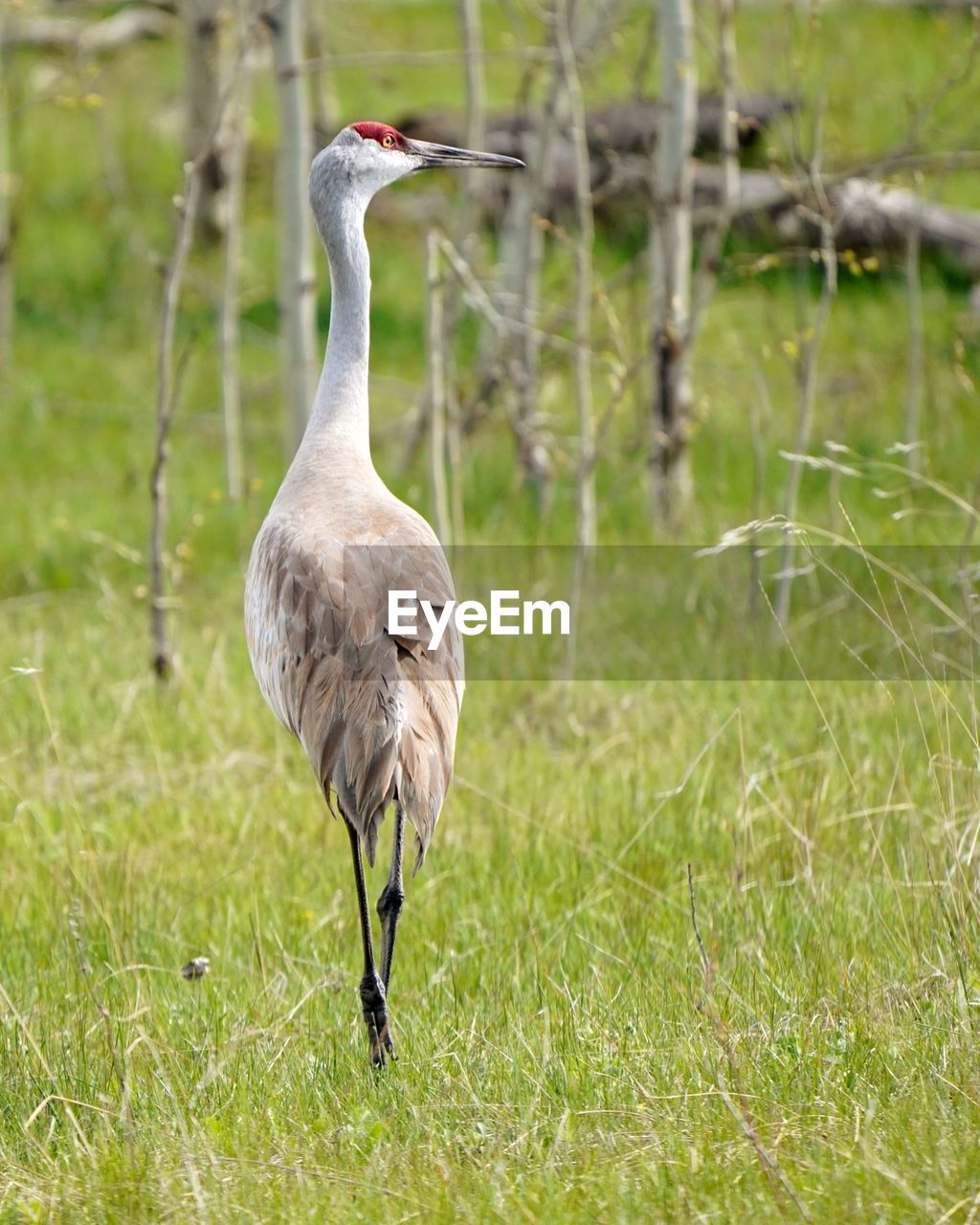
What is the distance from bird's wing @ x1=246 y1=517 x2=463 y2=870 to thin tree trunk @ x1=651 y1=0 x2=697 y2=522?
3.21 m

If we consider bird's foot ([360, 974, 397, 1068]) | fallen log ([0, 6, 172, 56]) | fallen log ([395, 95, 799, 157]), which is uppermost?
fallen log ([0, 6, 172, 56])

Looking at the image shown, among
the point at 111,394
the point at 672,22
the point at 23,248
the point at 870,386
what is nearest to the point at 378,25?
the point at 23,248

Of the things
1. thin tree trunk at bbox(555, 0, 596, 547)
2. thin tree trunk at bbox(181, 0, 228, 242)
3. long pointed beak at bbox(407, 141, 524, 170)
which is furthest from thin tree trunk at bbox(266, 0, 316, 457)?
thin tree trunk at bbox(181, 0, 228, 242)

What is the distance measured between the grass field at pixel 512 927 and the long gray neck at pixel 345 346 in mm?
1015

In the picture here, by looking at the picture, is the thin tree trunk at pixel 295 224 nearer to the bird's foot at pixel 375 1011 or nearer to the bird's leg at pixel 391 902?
the bird's leg at pixel 391 902

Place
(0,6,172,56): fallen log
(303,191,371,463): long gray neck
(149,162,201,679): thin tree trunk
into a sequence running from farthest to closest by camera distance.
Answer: (0,6,172,56): fallen log
(149,162,201,679): thin tree trunk
(303,191,371,463): long gray neck

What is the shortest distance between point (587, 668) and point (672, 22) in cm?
276

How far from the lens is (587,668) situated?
6.21 m

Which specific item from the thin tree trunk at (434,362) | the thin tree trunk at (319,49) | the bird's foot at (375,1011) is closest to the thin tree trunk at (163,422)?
the thin tree trunk at (434,362)

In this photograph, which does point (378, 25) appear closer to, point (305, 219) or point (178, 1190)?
point (305, 219)

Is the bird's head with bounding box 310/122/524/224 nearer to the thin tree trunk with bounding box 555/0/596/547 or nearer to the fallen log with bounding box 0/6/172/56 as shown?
the thin tree trunk with bounding box 555/0/596/547

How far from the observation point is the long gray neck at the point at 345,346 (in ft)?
13.6

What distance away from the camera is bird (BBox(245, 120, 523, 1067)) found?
3.44 meters

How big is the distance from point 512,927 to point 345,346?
1542mm
